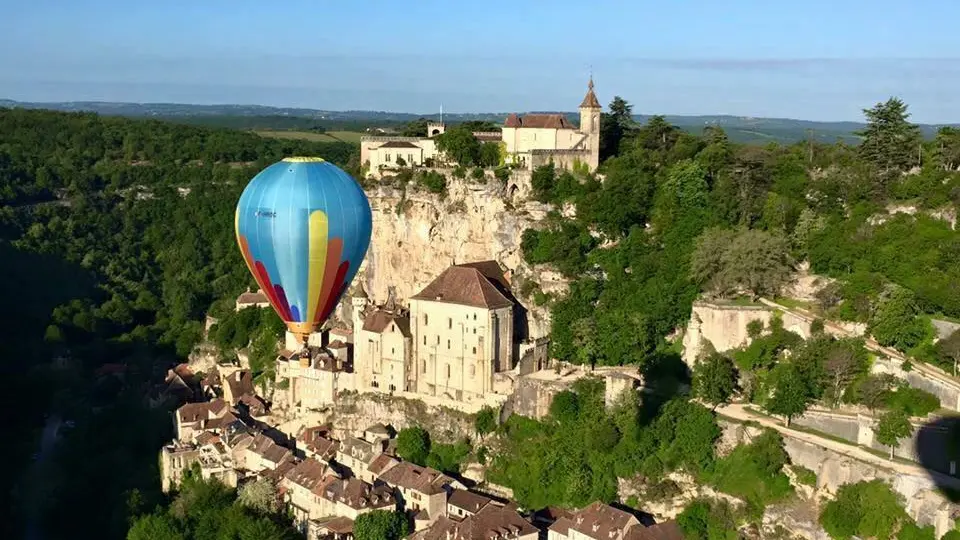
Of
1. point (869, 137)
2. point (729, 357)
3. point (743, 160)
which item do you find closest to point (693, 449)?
point (729, 357)

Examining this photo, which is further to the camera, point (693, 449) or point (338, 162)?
→ point (338, 162)

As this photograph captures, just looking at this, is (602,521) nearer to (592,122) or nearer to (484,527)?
(484,527)

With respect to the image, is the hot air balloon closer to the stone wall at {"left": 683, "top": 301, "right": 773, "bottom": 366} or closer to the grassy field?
the stone wall at {"left": 683, "top": 301, "right": 773, "bottom": 366}

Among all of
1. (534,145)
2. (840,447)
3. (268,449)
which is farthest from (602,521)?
(534,145)

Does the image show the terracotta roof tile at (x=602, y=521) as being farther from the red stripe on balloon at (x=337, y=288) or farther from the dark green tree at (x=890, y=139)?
the dark green tree at (x=890, y=139)

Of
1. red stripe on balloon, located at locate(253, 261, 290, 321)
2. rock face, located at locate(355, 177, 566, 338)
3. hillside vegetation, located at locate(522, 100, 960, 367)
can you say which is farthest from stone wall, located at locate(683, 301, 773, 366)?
red stripe on balloon, located at locate(253, 261, 290, 321)

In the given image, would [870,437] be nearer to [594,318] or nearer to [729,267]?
[729,267]
